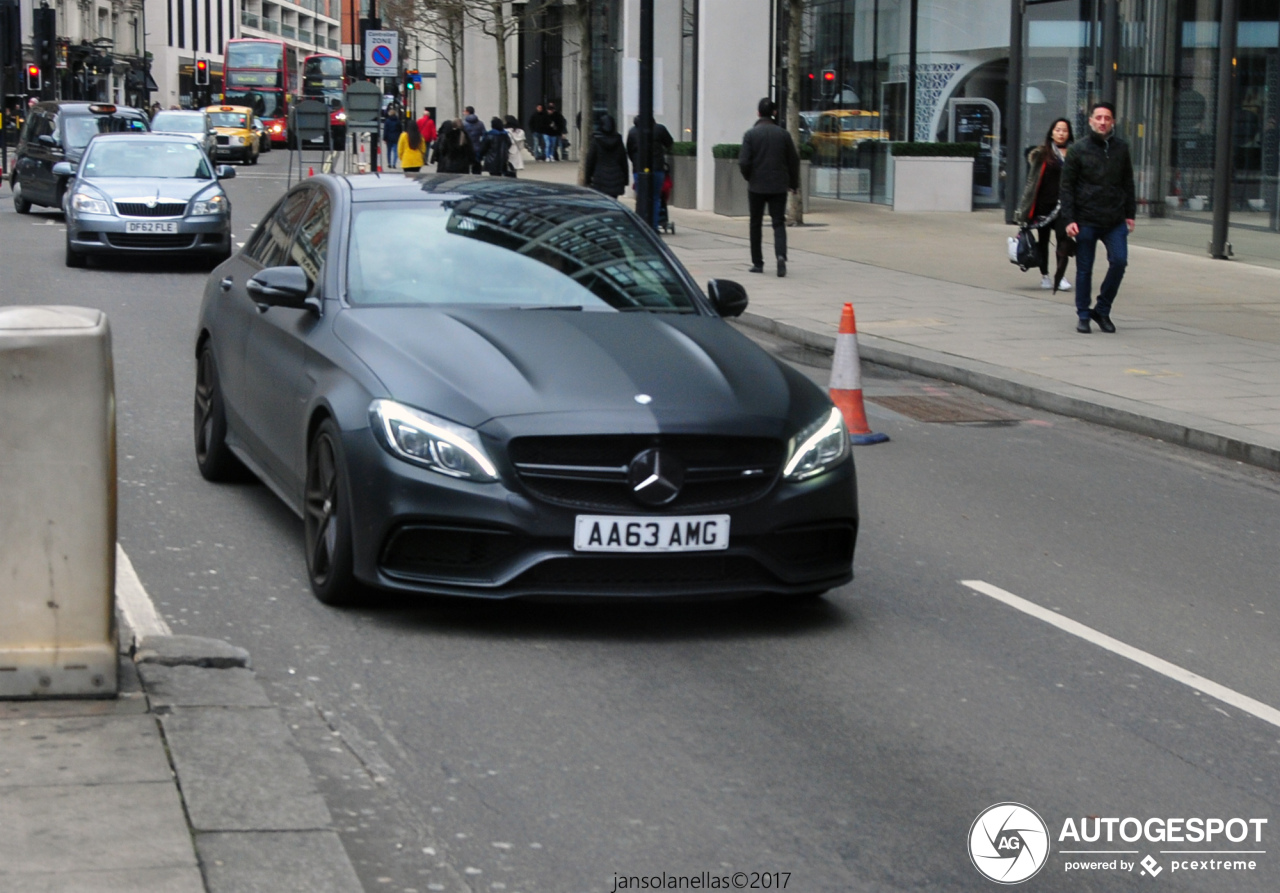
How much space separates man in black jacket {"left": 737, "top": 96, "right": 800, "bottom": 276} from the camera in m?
20.2

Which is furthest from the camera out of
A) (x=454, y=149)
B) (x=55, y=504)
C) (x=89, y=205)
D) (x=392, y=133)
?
(x=392, y=133)

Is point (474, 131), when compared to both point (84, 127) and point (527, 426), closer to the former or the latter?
point (84, 127)

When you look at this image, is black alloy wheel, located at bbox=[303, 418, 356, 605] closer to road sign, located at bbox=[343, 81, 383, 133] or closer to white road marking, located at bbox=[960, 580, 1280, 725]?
white road marking, located at bbox=[960, 580, 1280, 725]

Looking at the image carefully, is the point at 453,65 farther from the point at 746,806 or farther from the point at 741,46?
the point at 746,806

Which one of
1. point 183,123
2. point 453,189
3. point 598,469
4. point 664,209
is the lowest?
point 598,469

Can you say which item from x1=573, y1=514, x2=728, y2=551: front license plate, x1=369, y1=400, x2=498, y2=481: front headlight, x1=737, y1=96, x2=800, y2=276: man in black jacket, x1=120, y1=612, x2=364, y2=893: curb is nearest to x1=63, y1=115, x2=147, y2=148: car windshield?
x1=737, y1=96, x2=800, y2=276: man in black jacket

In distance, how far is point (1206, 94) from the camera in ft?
76.4

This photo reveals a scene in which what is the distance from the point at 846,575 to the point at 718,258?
53.6ft

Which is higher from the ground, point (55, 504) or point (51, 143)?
point (51, 143)

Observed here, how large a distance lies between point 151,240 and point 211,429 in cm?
1277

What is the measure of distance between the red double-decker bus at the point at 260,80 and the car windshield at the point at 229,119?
17.8 metres

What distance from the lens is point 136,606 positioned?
6.11 meters

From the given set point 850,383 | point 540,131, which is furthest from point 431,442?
point 540,131

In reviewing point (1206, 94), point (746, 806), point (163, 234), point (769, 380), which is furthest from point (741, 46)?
point (746, 806)
